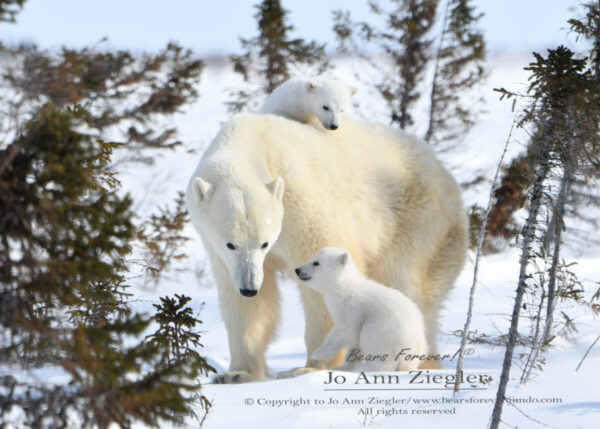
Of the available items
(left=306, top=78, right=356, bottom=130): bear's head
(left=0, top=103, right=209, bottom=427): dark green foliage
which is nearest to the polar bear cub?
(left=306, top=78, right=356, bottom=130): bear's head

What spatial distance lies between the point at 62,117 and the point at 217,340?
19.8ft

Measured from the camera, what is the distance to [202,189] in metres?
4.39

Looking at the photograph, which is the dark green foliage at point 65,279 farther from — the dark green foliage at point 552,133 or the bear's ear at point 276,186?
the bear's ear at point 276,186

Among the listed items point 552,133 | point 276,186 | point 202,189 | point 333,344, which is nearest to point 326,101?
point 276,186

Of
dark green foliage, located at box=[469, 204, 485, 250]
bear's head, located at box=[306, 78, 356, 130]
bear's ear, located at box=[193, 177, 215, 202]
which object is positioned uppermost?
dark green foliage, located at box=[469, 204, 485, 250]

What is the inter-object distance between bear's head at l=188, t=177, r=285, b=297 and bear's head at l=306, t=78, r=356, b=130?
1444 mm

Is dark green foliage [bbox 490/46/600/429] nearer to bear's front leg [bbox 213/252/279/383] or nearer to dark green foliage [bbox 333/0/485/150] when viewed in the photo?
bear's front leg [bbox 213/252/279/383]

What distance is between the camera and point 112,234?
2.14 m

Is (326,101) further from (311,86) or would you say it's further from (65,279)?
(65,279)

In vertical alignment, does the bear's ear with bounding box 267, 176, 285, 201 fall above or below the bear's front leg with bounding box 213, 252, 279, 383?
above

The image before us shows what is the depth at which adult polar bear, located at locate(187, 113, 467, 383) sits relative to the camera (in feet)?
14.4

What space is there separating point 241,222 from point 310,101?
1984 millimetres

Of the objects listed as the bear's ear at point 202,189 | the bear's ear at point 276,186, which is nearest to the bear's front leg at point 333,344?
the bear's ear at point 276,186

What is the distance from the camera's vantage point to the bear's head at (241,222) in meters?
4.23
